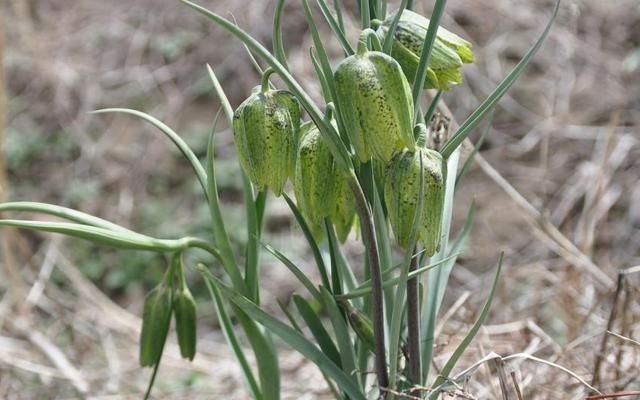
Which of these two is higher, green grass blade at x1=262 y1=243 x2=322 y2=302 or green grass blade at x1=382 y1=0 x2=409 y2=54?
green grass blade at x1=382 y1=0 x2=409 y2=54

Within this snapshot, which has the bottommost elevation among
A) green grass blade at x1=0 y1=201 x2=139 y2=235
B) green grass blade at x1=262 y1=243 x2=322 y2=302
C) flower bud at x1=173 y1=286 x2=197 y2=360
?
flower bud at x1=173 y1=286 x2=197 y2=360

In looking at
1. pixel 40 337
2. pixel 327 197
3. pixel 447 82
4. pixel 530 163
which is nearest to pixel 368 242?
pixel 327 197

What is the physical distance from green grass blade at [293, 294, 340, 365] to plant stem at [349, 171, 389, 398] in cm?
9

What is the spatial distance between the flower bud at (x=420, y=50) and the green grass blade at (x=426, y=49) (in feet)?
0.07

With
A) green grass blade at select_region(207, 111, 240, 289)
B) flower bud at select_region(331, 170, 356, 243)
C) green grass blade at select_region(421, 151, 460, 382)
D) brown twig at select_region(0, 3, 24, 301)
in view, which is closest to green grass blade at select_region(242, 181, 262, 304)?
green grass blade at select_region(207, 111, 240, 289)

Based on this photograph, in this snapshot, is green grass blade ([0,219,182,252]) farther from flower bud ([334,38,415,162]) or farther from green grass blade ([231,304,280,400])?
flower bud ([334,38,415,162])

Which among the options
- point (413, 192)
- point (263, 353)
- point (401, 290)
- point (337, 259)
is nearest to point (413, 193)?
→ point (413, 192)

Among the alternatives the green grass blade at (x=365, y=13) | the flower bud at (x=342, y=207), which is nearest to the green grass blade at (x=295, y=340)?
the flower bud at (x=342, y=207)

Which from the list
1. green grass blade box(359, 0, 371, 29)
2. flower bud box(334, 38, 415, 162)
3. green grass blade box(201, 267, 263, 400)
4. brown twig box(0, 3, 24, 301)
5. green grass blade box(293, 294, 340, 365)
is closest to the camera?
flower bud box(334, 38, 415, 162)

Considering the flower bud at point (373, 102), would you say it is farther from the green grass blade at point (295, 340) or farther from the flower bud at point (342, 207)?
the green grass blade at point (295, 340)

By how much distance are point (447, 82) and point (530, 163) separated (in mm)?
1829

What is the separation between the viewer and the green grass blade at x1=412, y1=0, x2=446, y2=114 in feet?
2.97

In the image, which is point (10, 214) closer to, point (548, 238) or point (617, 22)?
point (548, 238)

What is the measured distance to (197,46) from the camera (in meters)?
3.44
